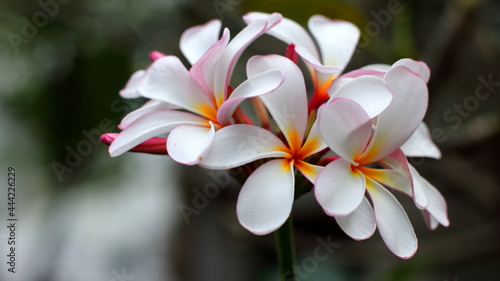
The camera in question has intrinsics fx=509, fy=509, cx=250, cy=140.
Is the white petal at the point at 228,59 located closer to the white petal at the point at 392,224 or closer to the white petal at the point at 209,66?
the white petal at the point at 209,66

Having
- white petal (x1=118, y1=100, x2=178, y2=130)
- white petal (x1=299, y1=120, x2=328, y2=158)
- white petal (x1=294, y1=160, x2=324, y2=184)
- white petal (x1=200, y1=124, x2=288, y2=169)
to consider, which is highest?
white petal (x1=118, y1=100, x2=178, y2=130)

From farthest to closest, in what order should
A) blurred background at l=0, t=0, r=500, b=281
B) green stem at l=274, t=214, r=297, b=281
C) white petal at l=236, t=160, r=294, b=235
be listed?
blurred background at l=0, t=0, r=500, b=281 < green stem at l=274, t=214, r=297, b=281 < white petal at l=236, t=160, r=294, b=235

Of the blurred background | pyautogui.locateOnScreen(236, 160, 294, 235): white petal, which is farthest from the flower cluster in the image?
the blurred background

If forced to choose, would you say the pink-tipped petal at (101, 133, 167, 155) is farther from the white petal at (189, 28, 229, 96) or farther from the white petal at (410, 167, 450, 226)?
the white petal at (410, 167, 450, 226)

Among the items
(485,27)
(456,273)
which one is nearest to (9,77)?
(485,27)

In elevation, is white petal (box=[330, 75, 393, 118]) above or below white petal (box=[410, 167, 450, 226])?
above

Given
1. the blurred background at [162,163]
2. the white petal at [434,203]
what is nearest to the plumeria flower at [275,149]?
Result: the white petal at [434,203]
